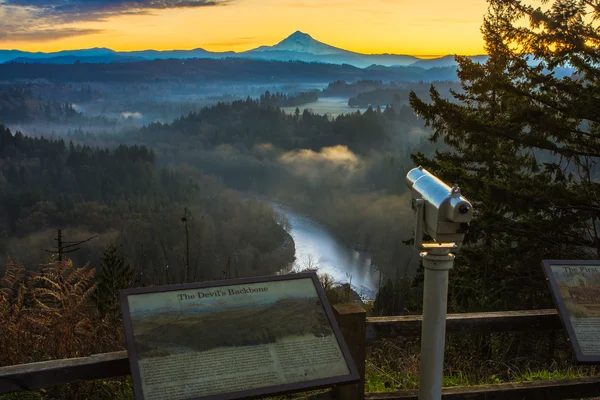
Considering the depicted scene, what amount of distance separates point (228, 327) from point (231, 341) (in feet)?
0.26

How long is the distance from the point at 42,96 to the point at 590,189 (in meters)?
183

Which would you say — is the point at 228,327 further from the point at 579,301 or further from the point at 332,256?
the point at 332,256

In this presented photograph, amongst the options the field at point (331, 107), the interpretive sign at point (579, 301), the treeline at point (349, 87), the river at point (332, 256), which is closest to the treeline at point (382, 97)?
the treeline at point (349, 87)

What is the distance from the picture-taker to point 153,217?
392 feet

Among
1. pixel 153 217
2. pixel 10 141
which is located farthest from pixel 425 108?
pixel 10 141

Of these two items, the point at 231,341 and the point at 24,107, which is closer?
the point at 231,341

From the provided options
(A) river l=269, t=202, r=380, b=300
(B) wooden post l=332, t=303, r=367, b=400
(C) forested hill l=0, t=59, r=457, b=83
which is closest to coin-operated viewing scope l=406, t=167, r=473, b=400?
(B) wooden post l=332, t=303, r=367, b=400

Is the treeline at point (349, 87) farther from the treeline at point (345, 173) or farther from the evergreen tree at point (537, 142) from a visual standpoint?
the evergreen tree at point (537, 142)

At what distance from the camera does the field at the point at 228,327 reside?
2.78 meters

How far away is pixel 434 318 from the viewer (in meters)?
3.06

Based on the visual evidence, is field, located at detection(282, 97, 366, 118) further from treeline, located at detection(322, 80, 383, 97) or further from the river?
the river

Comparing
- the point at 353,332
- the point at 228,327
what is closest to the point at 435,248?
the point at 353,332

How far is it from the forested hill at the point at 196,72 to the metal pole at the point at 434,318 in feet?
519

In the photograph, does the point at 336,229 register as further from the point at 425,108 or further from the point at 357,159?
the point at 425,108
